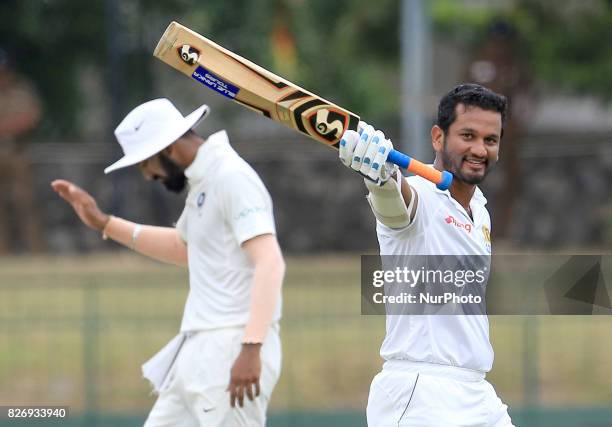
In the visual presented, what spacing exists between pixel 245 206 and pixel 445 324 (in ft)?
3.82

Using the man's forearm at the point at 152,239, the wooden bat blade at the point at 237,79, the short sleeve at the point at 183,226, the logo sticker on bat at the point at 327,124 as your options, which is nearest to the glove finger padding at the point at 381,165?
the logo sticker on bat at the point at 327,124

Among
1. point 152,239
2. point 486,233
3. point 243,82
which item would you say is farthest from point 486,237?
point 152,239

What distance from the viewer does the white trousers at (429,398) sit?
14.9 ft

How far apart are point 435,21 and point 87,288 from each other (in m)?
9.52

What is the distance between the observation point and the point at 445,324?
457cm

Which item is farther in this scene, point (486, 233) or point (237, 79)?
point (486, 233)

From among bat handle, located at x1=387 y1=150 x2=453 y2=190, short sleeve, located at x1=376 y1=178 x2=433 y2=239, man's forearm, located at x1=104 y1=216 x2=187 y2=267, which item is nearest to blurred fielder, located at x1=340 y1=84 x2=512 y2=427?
short sleeve, located at x1=376 y1=178 x2=433 y2=239

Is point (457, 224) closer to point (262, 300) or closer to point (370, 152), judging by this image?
point (370, 152)

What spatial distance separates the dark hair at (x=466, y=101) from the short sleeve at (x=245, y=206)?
100 centimetres

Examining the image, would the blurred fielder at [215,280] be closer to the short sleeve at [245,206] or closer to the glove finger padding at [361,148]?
the short sleeve at [245,206]

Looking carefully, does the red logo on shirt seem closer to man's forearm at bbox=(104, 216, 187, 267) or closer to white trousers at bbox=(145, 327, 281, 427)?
white trousers at bbox=(145, 327, 281, 427)

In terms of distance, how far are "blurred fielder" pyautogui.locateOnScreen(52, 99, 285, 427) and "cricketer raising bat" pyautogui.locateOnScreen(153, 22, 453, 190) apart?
0.91m

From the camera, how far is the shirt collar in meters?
5.57

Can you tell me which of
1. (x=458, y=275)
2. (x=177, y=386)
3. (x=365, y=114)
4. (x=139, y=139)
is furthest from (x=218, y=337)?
(x=365, y=114)
